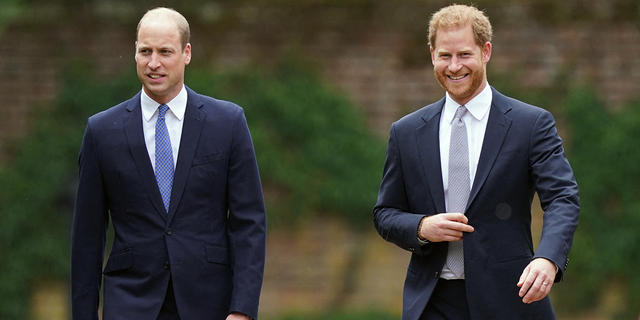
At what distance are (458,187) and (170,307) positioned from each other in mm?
1421

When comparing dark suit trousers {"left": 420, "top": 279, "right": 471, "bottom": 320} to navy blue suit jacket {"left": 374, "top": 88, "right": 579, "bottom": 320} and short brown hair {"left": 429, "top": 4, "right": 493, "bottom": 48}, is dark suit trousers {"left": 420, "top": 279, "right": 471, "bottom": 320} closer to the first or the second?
navy blue suit jacket {"left": 374, "top": 88, "right": 579, "bottom": 320}

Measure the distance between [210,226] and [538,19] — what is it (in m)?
5.95

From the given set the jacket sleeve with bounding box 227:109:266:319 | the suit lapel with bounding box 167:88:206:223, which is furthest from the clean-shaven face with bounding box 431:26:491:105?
the suit lapel with bounding box 167:88:206:223

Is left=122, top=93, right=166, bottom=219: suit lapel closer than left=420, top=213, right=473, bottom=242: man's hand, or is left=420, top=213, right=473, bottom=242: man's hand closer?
left=420, top=213, right=473, bottom=242: man's hand

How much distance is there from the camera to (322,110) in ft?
30.7

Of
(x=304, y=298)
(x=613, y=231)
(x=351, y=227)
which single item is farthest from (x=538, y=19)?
(x=304, y=298)

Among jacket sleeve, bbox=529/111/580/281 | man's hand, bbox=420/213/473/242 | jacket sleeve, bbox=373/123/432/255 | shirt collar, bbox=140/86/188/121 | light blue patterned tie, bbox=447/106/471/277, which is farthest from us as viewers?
shirt collar, bbox=140/86/188/121

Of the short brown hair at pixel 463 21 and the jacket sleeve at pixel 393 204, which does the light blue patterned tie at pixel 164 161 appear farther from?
the short brown hair at pixel 463 21

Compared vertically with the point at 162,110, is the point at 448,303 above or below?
below

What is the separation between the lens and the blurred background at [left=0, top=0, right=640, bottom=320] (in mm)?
9078

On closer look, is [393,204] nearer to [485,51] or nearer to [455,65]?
[455,65]

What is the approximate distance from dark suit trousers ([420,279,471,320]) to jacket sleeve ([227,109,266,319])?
0.79 metres

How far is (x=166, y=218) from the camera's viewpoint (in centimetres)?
419

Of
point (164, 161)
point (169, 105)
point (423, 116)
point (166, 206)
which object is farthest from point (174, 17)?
point (423, 116)
